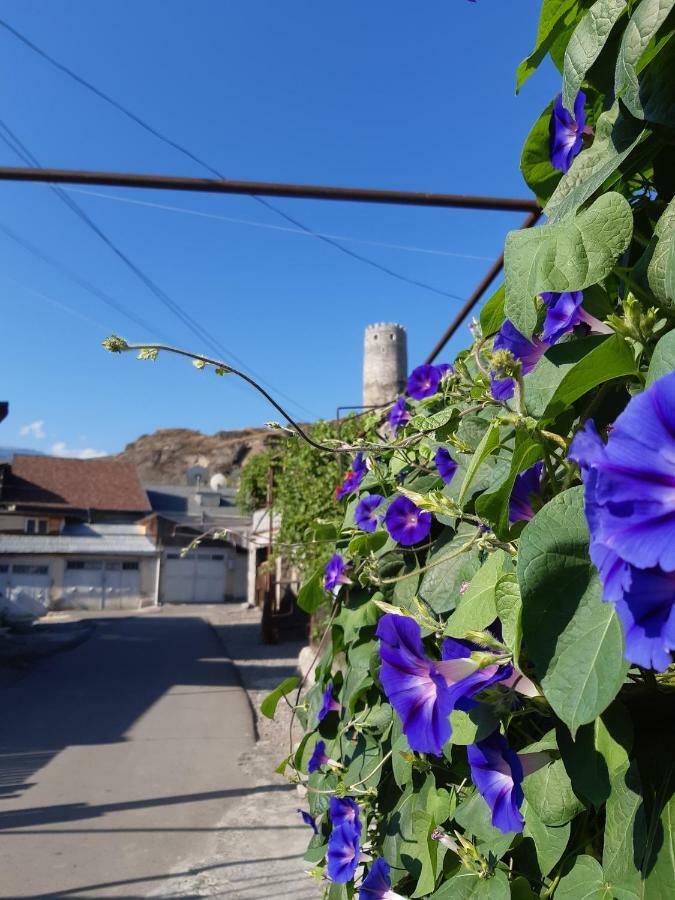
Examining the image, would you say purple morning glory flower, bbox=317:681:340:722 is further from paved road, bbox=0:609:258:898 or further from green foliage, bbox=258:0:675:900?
paved road, bbox=0:609:258:898

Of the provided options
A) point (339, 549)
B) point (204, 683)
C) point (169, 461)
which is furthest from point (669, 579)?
point (169, 461)

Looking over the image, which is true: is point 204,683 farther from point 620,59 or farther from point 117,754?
point 620,59

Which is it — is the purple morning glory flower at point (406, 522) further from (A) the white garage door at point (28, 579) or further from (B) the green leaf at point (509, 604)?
(A) the white garage door at point (28, 579)

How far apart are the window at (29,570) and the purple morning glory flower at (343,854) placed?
74.5 ft

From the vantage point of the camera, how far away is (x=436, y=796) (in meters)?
0.91

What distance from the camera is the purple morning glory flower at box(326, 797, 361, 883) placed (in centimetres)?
106

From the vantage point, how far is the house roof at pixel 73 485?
2567 cm

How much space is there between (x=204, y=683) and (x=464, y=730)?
8637mm

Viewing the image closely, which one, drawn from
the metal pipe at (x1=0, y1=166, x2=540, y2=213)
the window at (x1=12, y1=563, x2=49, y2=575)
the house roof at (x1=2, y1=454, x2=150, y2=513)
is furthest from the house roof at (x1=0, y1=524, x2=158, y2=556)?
the metal pipe at (x1=0, y1=166, x2=540, y2=213)

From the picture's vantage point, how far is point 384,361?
3.70 meters

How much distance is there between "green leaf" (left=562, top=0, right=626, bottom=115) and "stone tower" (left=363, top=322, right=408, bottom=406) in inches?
118

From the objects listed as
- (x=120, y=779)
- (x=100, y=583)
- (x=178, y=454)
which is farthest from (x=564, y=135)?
(x=178, y=454)

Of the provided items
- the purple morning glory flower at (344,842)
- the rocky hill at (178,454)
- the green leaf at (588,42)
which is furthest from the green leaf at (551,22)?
the rocky hill at (178,454)

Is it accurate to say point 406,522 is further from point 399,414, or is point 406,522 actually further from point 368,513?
point 399,414
